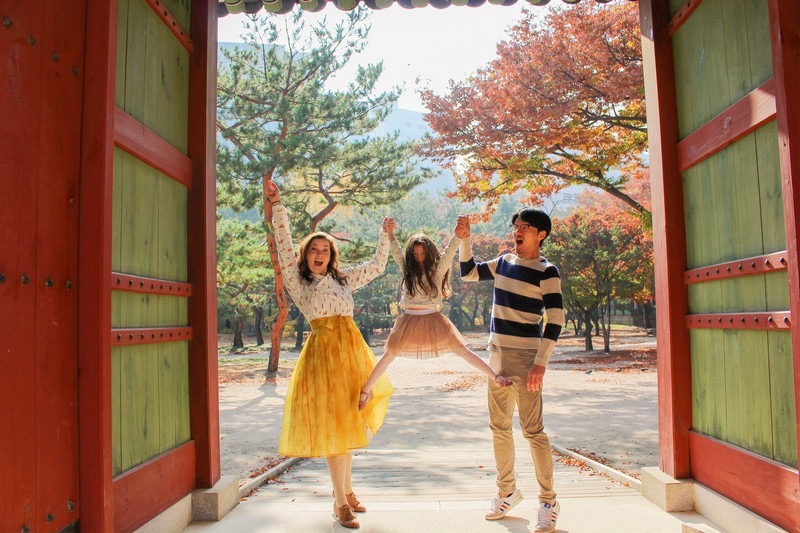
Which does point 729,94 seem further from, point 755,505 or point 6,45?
point 6,45

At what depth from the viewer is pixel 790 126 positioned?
2.29 metres

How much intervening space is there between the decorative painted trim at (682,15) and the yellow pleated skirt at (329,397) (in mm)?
2544

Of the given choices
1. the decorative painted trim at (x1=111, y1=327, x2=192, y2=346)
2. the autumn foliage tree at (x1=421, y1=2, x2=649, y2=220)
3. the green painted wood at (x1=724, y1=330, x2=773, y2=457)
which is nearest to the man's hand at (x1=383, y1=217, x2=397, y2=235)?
the decorative painted trim at (x1=111, y1=327, x2=192, y2=346)

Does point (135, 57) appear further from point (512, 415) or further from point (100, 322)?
point (512, 415)

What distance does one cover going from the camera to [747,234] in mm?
2844

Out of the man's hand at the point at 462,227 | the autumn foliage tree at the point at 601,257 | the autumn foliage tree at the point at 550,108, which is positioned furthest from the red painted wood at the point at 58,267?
the autumn foliage tree at the point at 601,257

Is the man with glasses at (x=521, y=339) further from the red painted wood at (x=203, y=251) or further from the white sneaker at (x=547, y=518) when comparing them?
the red painted wood at (x=203, y=251)

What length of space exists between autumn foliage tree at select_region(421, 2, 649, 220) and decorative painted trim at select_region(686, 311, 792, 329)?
21.6ft

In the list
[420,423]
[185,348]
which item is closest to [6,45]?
[185,348]

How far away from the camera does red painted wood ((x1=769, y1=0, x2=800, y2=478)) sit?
7.38ft

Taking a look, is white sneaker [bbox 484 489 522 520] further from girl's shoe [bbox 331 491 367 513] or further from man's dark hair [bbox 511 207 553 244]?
man's dark hair [bbox 511 207 553 244]

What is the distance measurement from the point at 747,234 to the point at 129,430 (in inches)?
116

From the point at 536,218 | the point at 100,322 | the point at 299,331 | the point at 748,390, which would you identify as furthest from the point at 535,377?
the point at 299,331

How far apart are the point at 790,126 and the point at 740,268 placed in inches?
31.2
